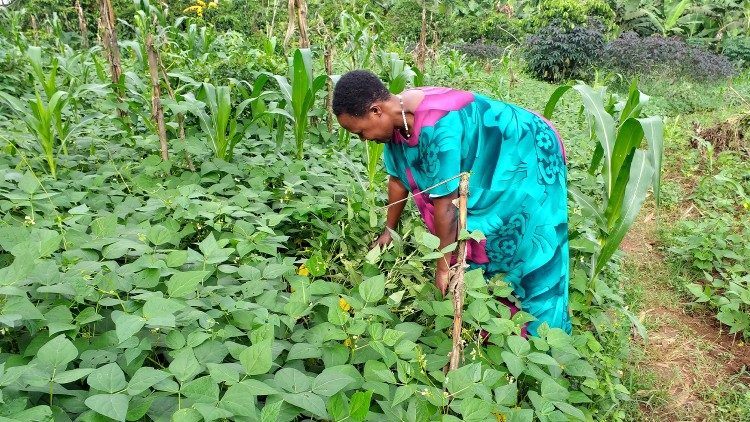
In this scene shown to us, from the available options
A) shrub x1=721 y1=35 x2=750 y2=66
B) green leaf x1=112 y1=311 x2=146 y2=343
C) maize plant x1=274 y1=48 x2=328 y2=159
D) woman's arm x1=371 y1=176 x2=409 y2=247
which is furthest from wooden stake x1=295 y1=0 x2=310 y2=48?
shrub x1=721 y1=35 x2=750 y2=66

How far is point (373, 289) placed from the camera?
1602 mm

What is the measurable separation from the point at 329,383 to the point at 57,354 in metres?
0.65

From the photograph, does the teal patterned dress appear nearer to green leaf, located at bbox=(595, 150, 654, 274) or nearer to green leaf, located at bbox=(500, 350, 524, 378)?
green leaf, located at bbox=(595, 150, 654, 274)

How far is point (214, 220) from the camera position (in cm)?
223

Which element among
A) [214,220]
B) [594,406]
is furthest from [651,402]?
[214,220]

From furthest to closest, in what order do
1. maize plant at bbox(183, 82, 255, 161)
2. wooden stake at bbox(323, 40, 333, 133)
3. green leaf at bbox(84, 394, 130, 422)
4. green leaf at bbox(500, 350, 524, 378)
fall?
wooden stake at bbox(323, 40, 333, 133), maize plant at bbox(183, 82, 255, 161), green leaf at bbox(500, 350, 524, 378), green leaf at bbox(84, 394, 130, 422)

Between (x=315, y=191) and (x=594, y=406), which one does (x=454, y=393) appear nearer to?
(x=594, y=406)

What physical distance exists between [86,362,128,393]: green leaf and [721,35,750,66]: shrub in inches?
652

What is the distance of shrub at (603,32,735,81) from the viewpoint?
10.1m

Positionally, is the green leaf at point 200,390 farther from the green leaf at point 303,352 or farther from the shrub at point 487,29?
the shrub at point 487,29

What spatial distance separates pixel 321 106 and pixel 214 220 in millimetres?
2090

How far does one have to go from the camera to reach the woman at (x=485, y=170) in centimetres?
192

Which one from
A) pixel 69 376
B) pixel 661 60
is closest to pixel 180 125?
pixel 69 376

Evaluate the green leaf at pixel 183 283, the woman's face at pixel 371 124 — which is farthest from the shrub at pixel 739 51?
the green leaf at pixel 183 283
